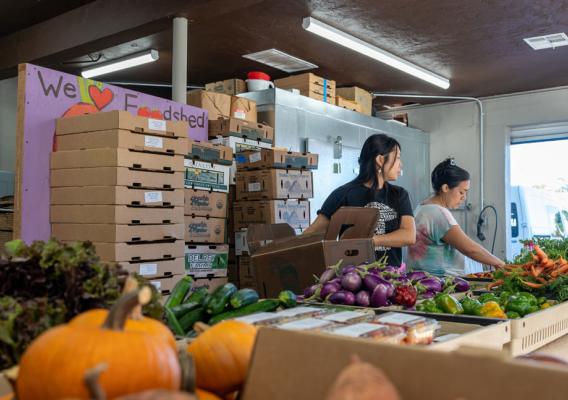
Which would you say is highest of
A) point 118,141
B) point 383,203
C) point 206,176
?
point 118,141

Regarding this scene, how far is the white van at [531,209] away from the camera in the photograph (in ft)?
29.1

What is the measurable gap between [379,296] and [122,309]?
4.79ft

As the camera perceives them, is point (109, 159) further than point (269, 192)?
No

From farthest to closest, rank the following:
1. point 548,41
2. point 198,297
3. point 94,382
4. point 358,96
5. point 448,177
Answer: point 358,96 → point 548,41 → point 448,177 → point 198,297 → point 94,382

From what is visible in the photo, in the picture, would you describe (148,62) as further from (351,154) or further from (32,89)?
(32,89)

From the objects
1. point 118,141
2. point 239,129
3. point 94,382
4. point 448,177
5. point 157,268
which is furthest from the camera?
point 239,129

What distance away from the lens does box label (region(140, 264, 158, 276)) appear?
3941mm

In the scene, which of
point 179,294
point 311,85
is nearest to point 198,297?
point 179,294

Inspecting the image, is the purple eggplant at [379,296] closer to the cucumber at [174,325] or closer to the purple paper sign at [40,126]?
the cucumber at [174,325]

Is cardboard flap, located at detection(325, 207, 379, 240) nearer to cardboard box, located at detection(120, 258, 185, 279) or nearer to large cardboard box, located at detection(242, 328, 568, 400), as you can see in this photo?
cardboard box, located at detection(120, 258, 185, 279)

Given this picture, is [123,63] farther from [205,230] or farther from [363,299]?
[363,299]

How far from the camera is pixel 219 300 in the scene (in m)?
1.72

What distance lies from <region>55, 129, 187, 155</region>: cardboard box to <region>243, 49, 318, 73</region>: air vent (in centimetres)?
303

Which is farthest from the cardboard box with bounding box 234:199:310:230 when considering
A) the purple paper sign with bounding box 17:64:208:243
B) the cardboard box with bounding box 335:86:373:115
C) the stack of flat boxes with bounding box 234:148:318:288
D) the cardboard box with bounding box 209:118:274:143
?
the cardboard box with bounding box 335:86:373:115
